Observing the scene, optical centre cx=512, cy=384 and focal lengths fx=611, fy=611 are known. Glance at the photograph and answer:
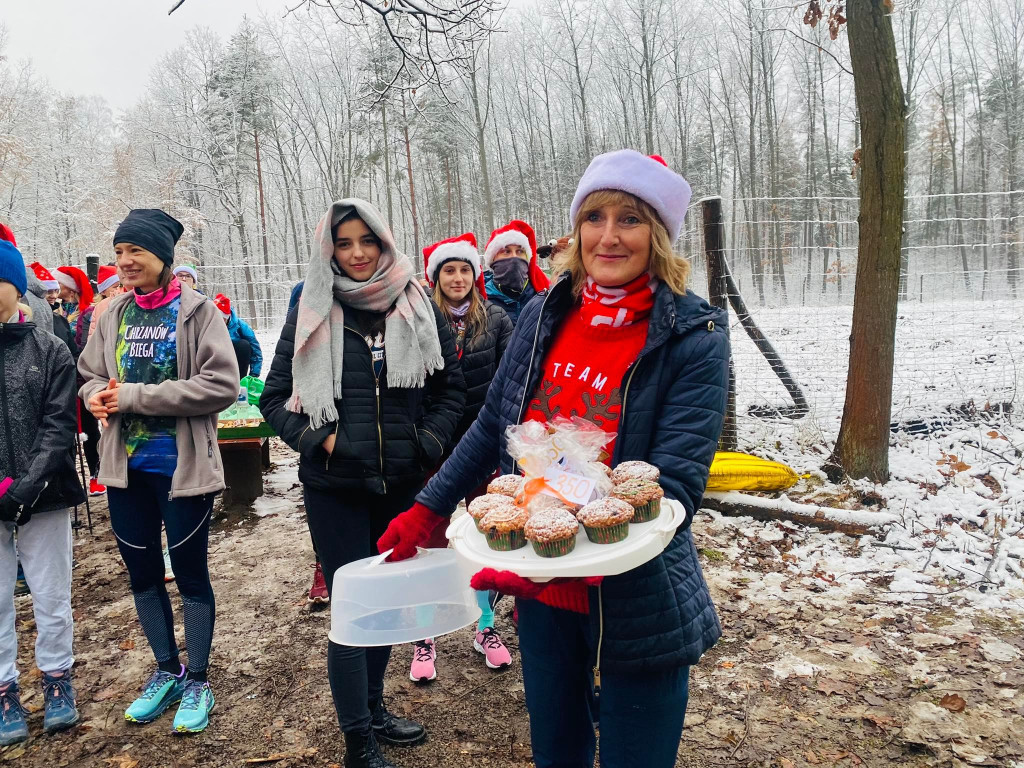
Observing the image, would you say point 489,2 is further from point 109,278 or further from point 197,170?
point 197,170

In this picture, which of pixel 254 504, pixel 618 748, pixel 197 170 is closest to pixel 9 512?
pixel 618 748

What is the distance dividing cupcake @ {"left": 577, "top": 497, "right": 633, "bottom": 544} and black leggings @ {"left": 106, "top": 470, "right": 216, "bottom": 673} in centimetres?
220

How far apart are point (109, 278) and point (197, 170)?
1002 inches

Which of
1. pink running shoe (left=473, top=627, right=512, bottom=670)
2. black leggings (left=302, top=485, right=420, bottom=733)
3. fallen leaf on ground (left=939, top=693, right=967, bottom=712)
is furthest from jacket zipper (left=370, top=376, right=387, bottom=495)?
fallen leaf on ground (left=939, top=693, right=967, bottom=712)

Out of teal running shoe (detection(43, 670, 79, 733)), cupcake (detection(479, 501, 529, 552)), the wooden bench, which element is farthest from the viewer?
the wooden bench

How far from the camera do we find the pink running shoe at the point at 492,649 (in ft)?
10.9

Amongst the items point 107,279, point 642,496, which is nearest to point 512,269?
point 642,496

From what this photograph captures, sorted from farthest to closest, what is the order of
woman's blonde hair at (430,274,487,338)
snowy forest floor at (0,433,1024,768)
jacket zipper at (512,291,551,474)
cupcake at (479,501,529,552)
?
woman's blonde hair at (430,274,487,338)
snowy forest floor at (0,433,1024,768)
jacket zipper at (512,291,551,474)
cupcake at (479,501,529,552)

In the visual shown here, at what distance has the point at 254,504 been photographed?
19.9 feet

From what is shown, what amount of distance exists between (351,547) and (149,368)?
133 cm

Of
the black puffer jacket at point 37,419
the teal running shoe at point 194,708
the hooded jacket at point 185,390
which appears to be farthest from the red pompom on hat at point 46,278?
the teal running shoe at point 194,708

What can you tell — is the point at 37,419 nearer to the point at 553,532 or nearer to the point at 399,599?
the point at 399,599

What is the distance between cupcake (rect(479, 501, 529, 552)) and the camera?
1.44 meters

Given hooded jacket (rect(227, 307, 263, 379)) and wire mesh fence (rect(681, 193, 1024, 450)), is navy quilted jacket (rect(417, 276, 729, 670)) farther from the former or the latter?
hooded jacket (rect(227, 307, 263, 379))
